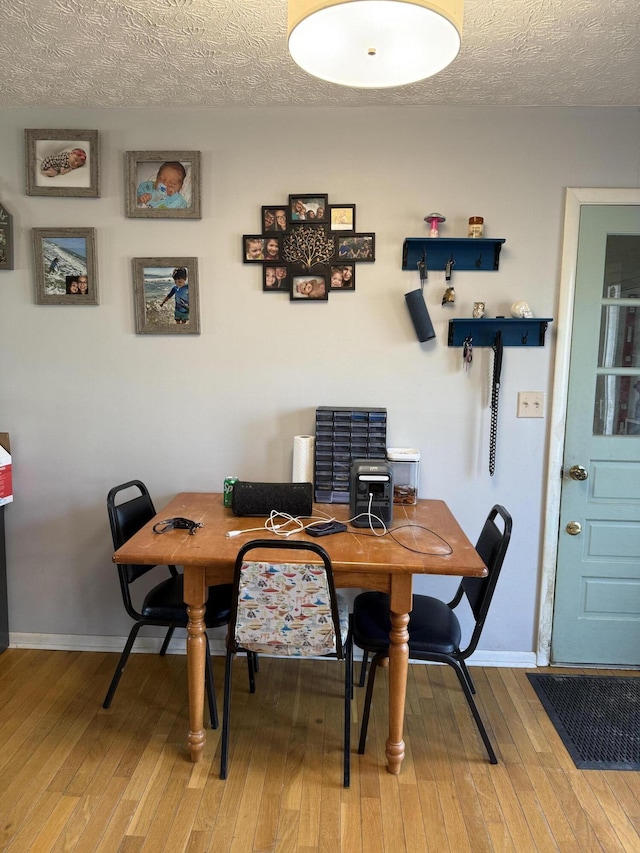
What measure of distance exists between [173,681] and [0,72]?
2.57 metres

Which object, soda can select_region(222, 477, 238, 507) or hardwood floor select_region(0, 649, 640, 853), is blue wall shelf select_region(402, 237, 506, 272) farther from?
hardwood floor select_region(0, 649, 640, 853)

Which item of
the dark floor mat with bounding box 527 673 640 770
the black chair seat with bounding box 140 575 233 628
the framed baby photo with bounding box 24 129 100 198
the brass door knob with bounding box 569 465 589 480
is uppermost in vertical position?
the framed baby photo with bounding box 24 129 100 198

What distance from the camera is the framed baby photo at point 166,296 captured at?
2578 mm

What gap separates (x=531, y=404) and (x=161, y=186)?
75.4 inches

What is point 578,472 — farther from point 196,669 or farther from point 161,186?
point 161,186

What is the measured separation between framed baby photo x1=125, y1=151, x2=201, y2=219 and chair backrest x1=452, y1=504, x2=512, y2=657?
1.82m

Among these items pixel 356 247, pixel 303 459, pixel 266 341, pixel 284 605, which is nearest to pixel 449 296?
pixel 356 247

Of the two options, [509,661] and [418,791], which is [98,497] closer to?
[418,791]

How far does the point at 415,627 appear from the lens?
2121 mm

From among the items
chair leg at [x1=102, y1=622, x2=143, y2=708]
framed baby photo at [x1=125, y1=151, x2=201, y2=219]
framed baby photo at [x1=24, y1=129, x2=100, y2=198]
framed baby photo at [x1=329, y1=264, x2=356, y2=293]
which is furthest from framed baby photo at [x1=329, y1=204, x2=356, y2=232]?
chair leg at [x1=102, y1=622, x2=143, y2=708]

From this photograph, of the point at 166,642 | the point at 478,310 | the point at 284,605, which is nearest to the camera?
the point at 284,605

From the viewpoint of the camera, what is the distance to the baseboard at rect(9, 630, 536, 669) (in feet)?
8.89

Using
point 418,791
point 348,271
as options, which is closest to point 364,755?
point 418,791

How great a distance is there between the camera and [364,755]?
2.09 meters
